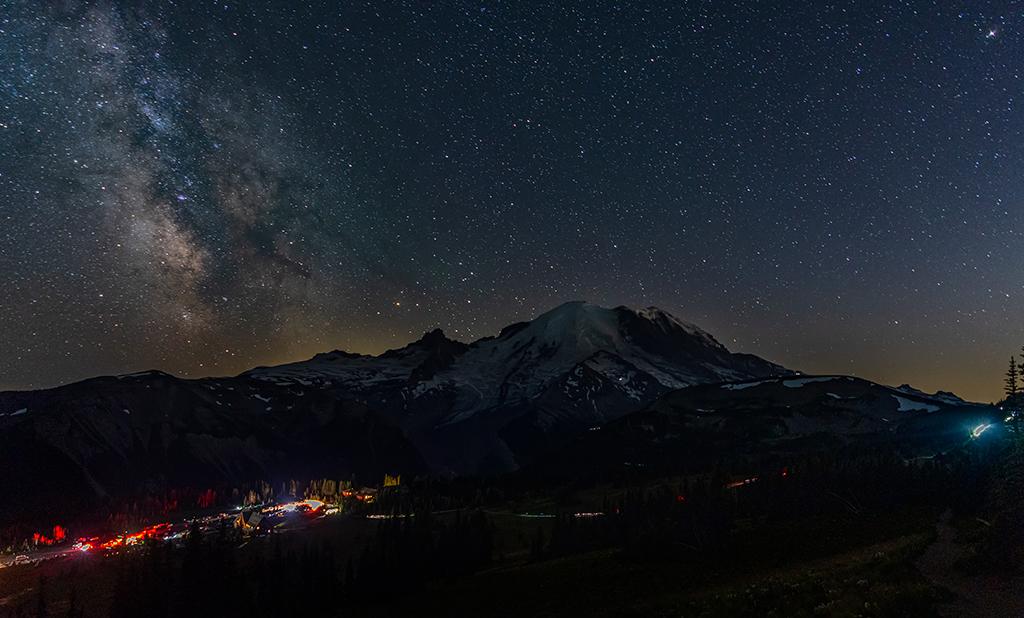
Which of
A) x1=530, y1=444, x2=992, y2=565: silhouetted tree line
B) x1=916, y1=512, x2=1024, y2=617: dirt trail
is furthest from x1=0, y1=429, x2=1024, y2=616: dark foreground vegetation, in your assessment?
x1=916, y1=512, x2=1024, y2=617: dirt trail

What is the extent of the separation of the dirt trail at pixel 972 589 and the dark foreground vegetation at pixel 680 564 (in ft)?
3.89

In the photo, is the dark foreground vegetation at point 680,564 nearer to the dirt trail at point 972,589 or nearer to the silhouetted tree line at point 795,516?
the silhouetted tree line at point 795,516

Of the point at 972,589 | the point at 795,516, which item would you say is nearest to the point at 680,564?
the point at 795,516

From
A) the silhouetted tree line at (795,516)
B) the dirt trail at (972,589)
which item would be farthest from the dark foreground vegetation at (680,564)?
the dirt trail at (972,589)

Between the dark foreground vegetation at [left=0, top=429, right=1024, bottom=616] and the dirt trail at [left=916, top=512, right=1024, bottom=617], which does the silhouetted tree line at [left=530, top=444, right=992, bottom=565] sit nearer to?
the dark foreground vegetation at [left=0, top=429, right=1024, bottom=616]

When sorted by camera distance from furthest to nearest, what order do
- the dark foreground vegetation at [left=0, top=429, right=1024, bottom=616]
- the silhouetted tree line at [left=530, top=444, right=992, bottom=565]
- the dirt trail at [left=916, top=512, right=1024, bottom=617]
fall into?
the silhouetted tree line at [left=530, top=444, right=992, bottom=565] → the dark foreground vegetation at [left=0, top=429, right=1024, bottom=616] → the dirt trail at [left=916, top=512, right=1024, bottom=617]

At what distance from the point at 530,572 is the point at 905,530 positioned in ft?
213

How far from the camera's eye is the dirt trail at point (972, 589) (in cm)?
3269

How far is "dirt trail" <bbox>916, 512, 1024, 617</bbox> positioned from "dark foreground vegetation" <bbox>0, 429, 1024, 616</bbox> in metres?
1.19

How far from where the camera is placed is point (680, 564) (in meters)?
86.0

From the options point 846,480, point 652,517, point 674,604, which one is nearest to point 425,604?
point 652,517

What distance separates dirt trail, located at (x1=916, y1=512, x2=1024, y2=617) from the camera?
32688 millimetres

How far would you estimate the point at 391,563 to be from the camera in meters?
131

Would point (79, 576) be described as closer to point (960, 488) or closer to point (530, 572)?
point (530, 572)
